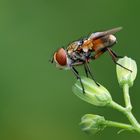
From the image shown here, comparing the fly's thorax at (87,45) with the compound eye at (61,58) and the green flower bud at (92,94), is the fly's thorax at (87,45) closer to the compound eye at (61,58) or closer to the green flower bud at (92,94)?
the compound eye at (61,58)

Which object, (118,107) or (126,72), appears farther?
(126,72)

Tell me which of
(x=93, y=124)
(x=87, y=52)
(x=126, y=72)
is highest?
(x=87, y=52)

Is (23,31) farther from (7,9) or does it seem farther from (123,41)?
(123,41)

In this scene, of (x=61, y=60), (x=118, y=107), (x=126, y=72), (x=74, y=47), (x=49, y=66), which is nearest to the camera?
(x=118, y=107)

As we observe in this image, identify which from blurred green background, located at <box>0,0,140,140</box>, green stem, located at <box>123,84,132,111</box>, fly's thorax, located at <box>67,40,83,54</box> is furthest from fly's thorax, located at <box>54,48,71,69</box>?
blurred green background, located at <box>0,0,140,140</box>

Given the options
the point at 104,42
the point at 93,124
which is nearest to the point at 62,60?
the point at 104,42

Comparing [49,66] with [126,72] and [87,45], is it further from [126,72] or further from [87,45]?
[126,72]

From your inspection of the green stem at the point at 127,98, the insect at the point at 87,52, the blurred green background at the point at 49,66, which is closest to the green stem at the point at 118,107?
the green stem at the point at 127,98
